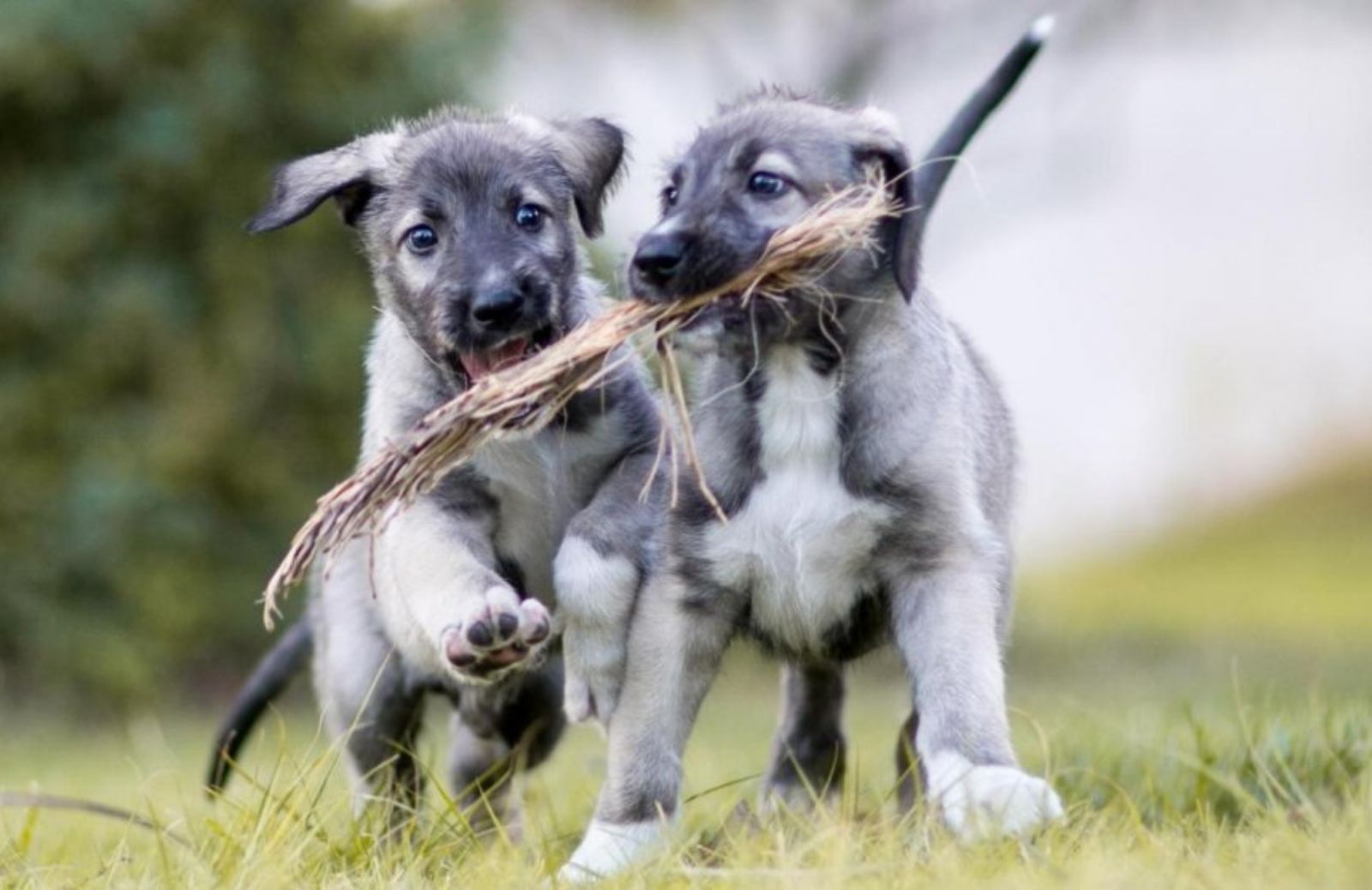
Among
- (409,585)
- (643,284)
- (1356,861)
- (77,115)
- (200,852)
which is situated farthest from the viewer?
(77,115)

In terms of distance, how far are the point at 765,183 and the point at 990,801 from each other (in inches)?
61.9

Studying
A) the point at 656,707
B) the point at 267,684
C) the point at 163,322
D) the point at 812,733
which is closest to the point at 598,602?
the point at 656,707

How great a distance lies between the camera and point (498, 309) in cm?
507

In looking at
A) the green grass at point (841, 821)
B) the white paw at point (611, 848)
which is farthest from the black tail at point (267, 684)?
the white paw at point (611, 848)

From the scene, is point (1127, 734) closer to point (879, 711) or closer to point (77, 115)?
point (879, 711)

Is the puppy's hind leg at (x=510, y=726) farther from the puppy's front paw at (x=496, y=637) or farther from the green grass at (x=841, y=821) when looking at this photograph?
the puppy's front paw at (x=496, y=637)

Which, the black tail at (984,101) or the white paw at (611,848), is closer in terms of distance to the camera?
the white paw at (611,848)

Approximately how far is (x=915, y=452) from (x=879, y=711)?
21.0 feet

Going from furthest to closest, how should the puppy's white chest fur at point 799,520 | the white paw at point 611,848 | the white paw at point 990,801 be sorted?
the puppy's white chest fur at point 799,520 → the white paw at point 611,848 → the white paw at point 990,801

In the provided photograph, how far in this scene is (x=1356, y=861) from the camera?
3.39 metres

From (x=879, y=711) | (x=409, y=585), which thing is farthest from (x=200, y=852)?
(x=879, y=711)

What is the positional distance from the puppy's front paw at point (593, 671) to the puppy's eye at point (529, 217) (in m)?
1.19

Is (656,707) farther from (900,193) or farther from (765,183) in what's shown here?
(900,193)

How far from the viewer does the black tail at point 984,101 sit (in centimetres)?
586
